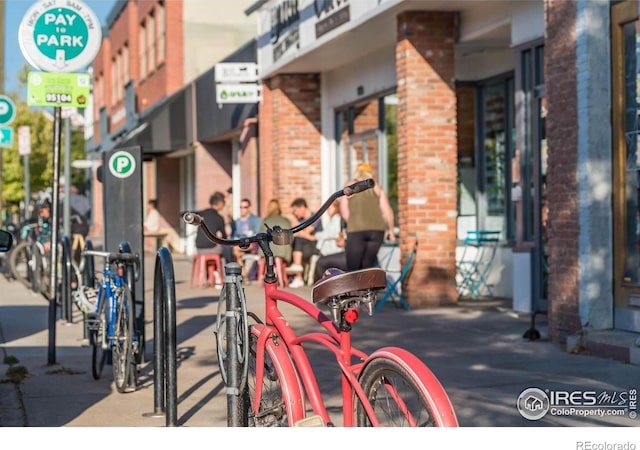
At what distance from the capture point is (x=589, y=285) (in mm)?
9930

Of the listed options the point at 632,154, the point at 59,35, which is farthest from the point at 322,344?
the point at 632,154

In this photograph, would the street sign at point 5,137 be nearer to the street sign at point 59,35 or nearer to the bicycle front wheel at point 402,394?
the street sign at point 59,35

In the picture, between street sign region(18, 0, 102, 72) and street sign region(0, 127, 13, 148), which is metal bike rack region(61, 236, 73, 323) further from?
street sign region(0, 127, 13, 148)

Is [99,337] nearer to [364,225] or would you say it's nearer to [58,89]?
[58,89]

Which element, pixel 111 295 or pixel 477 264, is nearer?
pixel 111 295

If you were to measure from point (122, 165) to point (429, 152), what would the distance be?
5435 mm

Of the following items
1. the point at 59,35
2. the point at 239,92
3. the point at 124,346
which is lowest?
the point at 124,346

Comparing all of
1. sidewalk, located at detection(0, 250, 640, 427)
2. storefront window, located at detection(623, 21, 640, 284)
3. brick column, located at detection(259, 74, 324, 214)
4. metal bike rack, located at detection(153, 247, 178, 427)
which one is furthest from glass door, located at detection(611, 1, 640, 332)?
brick column, located at detection(259, 74, 324, 214)

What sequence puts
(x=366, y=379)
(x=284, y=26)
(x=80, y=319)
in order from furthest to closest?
(x=284, y=26), (x=80, y=319), (x=366, y=379)

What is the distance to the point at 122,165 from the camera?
32.5ft

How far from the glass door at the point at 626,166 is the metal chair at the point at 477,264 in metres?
5.15

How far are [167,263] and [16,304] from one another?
30.1 ft
